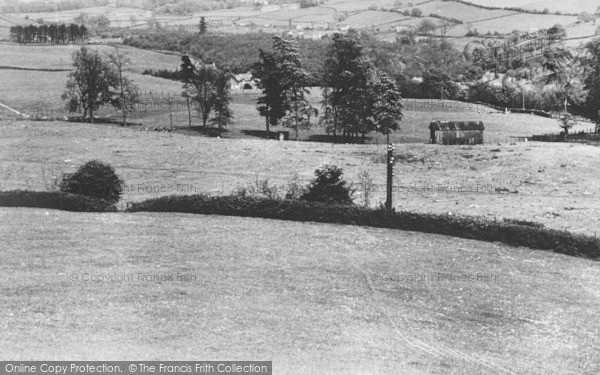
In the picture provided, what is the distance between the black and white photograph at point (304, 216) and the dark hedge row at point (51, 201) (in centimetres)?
10

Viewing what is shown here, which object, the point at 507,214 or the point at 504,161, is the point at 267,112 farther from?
the point at 507,214

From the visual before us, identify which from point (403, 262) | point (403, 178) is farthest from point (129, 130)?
point (403, 262)

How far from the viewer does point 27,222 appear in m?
38.4

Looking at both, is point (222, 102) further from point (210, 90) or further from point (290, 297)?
point (290, 297)

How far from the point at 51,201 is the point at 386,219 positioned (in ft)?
68.3

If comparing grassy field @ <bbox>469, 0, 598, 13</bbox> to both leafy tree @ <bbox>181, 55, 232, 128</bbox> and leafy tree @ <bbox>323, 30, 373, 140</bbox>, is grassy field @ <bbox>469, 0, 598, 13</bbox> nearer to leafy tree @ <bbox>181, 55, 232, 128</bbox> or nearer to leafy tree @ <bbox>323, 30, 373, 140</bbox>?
leafy tree @ <bbox>323, 30, 373, 140</bbox>

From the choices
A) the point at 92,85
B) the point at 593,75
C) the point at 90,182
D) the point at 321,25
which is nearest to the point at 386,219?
the point at 90,182

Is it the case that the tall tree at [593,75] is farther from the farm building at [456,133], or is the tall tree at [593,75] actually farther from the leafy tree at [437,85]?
the leafy tree at [437,85]

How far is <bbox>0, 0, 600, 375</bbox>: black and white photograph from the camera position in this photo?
2439 cm

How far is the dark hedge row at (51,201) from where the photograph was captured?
137ft

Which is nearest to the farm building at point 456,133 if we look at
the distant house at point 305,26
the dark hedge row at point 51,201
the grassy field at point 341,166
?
the grassy field at point 341,166

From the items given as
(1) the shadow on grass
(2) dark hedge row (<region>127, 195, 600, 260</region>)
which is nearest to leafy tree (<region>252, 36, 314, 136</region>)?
(1) the shadow on grass

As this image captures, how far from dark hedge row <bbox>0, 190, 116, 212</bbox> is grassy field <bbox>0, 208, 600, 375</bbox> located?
128cm

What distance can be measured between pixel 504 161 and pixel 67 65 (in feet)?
293
